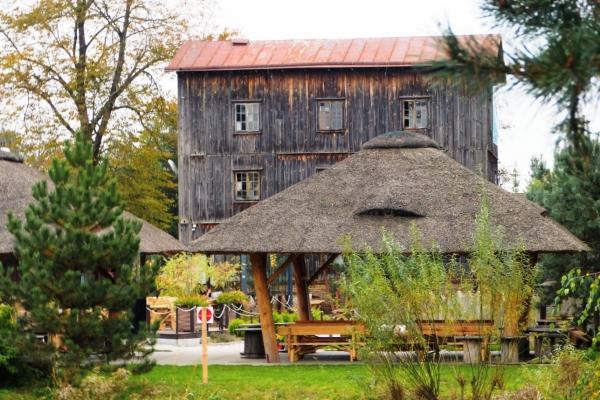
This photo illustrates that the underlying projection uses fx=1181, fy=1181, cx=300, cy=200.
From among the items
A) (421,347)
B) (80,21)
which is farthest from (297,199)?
(80,21)

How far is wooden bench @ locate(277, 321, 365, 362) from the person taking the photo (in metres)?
20.8

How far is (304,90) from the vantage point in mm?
38344

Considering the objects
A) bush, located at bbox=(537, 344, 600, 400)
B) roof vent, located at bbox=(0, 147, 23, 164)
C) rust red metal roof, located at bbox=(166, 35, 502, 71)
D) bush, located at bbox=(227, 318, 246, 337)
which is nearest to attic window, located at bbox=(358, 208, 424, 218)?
bush, located at bbox=(537, 344, 600, 400)

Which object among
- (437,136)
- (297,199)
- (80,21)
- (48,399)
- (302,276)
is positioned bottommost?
(48,399)

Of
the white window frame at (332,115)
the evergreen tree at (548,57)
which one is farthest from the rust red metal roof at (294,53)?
the evergreen tree at (548,57)

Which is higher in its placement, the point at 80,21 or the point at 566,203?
the point at 80,21

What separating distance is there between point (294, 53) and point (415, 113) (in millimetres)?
4540

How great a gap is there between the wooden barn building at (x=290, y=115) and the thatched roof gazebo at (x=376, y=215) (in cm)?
1485

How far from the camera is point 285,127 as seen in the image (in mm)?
38562

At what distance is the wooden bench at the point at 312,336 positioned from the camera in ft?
68.3

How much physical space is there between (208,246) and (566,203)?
276 inches

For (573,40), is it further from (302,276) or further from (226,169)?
(226,169)

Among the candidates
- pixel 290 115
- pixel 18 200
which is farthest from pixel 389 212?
pixel 290 115

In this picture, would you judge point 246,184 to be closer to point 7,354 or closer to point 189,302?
point 189,302
